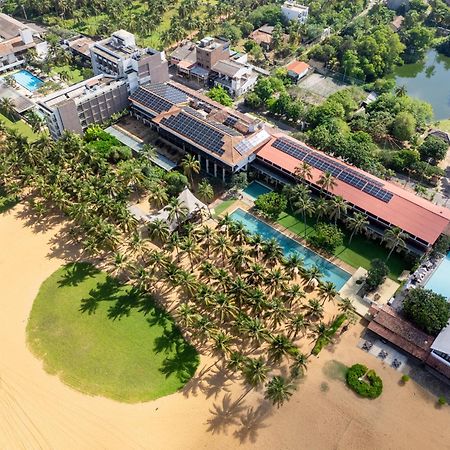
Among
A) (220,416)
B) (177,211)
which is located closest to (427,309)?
(220,416)

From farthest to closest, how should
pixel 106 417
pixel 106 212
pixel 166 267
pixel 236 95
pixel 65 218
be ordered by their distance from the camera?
pixel 236 95 < pixel 65 218 < pixel 106 212 < pixel 166 267 < pixel 106 417

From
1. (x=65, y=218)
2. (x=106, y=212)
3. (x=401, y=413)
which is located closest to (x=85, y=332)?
(x=106, y=212)

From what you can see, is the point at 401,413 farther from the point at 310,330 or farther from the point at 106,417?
the point at 106,417

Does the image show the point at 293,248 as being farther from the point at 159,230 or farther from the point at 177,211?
the point at 159,230

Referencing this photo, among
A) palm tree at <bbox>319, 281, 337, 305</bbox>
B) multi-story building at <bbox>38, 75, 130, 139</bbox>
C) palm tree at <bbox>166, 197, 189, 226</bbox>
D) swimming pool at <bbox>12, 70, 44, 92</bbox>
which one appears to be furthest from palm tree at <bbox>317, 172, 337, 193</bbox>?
swimming pool at <bbox>12, 70, 44, 92</bbox>

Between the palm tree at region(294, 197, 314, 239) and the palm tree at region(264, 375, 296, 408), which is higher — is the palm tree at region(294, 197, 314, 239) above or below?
above

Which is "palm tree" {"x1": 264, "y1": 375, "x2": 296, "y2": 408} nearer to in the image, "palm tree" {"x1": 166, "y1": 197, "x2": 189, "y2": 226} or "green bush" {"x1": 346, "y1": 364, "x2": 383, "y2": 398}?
"green bush" {"x1": 346, "y1": 364, "x2": 383, "y2": 398}
